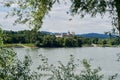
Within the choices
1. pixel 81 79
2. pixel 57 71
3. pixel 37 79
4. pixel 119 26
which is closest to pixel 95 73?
pixel 81 79

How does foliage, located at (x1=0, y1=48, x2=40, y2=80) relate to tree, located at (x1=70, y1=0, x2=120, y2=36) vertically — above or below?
below

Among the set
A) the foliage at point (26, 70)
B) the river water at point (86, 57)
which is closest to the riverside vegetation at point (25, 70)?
the foliage at point (26, 70)

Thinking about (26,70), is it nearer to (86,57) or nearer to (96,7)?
(96,7)

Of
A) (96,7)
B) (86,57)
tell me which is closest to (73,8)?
(96,7)

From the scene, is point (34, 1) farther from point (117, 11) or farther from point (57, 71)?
point (57, 71)

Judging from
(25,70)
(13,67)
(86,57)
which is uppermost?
Answer: (13,67)

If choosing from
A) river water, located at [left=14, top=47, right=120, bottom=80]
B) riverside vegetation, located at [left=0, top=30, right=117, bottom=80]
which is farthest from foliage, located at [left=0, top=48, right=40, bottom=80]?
river water, located at [left=14, top=47, right=120, bottom=80]

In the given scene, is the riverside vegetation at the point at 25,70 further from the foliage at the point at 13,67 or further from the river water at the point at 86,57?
the river water at the point at 86,57

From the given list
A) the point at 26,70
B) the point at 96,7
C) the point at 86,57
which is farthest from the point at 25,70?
the point at 86,57

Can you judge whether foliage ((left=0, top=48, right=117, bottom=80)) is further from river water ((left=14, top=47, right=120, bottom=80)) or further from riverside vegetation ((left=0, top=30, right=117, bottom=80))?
river water ((left=14, top=47, right=120, bottom=80))

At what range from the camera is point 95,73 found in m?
10.3

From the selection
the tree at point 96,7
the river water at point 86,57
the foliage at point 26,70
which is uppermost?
the tree at point 96,7

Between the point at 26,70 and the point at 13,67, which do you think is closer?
the point at 13,67

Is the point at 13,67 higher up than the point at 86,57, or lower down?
higher up
